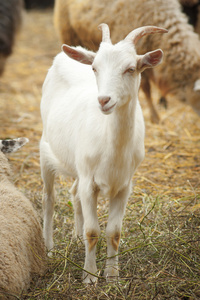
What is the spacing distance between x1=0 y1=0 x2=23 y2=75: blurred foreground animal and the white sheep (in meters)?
4.14

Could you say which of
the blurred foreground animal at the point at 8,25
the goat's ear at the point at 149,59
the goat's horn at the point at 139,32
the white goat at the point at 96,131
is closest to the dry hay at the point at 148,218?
the white goat at the point at 96,131

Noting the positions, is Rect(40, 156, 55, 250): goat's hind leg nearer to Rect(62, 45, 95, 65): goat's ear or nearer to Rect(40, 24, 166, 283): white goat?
Rect(40, 24, 166, 283): white goat

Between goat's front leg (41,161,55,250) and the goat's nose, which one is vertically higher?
the goat's nose

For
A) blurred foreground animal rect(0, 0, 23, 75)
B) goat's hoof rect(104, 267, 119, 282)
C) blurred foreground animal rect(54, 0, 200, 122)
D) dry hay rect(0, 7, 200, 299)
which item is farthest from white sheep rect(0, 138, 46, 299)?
blurred foreground animal rect(0, 0, 23, 75)

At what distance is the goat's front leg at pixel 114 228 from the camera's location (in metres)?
3.12

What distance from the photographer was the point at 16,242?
2.84 meters

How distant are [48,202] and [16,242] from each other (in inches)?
37.8

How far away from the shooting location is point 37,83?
9.23 metres

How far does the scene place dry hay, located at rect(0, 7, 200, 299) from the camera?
2895mm

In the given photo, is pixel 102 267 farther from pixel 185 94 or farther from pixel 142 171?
pixel 185 94

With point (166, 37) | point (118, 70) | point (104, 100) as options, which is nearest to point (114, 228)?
point (104, 100)

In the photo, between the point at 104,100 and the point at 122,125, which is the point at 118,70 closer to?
the point at 104,100

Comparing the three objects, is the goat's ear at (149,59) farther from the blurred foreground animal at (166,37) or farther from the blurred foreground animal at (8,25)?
the blurred foreground animal at (8,25)

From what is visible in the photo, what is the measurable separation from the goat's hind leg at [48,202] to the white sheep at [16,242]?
37cm
